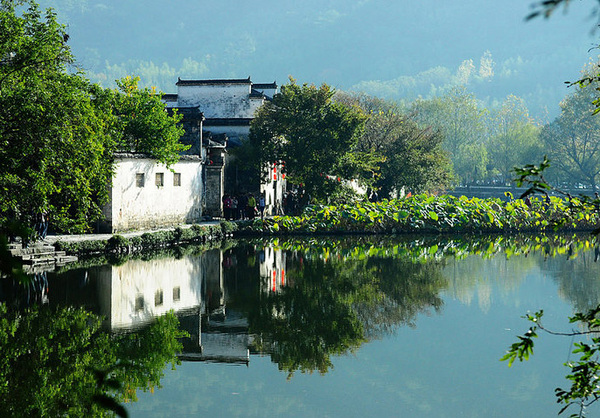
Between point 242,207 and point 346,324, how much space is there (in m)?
22.7

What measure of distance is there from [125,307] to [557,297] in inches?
390

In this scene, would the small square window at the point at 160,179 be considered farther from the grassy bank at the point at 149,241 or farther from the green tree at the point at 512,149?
the green tree at the point at 512,149

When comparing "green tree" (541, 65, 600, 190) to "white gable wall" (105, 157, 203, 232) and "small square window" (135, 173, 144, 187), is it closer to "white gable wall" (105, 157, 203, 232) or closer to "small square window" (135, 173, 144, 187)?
"white gable wall" (105, 157, 203, 232)

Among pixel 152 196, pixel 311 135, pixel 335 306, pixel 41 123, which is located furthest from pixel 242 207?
pixel 335 306

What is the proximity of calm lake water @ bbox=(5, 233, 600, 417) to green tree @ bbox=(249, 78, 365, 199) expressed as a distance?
10.3 meters

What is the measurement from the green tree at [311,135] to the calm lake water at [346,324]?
1035 cm

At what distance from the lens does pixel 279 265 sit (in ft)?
74.3

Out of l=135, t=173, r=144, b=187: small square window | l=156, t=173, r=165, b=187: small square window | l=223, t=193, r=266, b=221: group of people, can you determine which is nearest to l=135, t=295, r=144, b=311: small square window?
l=135, t=173, r=144, b=187: small square window

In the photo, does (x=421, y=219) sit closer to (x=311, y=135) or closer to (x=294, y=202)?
(x=311, y=135)

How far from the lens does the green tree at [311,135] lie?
3556cm

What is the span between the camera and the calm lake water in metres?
9.83

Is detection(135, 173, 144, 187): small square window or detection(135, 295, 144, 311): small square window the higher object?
detection(135, 173, 144, 187): small square window

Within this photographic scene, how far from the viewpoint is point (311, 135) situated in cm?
3556

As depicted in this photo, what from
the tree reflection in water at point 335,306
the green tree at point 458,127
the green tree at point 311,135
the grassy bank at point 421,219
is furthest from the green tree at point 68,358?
the green tree at point 458,127
